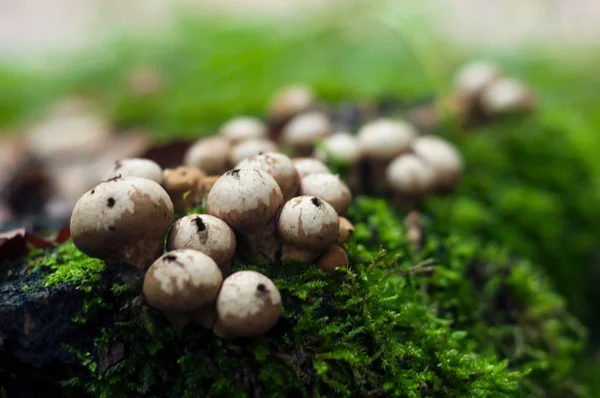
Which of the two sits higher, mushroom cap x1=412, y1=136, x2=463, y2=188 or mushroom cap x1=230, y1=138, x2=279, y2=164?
mushroom cap x1=230, y1=138, x2=279, y2=164

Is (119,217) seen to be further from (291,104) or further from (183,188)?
(291,104)

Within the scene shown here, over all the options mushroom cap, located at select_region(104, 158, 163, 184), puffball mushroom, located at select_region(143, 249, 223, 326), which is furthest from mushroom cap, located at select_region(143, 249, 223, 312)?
mushroom cap, located at select_region(104, 158, 163, 184)

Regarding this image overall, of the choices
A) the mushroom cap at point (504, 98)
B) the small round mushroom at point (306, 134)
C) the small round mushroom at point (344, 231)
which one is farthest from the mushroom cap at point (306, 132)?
the mushroom cap at point (504, 98)

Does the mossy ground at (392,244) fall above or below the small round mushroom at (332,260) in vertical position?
below

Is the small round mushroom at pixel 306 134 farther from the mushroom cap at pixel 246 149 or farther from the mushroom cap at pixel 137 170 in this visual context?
the mushroom cap at pixel 137 170

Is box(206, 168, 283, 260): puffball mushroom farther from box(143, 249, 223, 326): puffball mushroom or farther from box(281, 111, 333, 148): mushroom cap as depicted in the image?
box(281, 111, 333, 148): mushroom cap

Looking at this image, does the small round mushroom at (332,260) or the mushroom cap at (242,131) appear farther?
the mushroom cap at (242,131)
